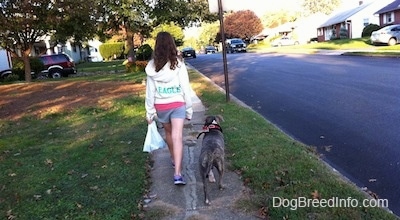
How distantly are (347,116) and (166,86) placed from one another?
4.57 m

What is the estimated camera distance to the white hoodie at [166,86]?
4.52 m

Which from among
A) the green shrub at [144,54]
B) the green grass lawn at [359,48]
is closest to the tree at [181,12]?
the green shrub at [144,54]

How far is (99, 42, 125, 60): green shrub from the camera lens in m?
58.3

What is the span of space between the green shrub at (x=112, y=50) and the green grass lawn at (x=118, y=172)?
51194 mm

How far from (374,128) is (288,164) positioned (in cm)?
259

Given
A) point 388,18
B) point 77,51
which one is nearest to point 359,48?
point 388,18

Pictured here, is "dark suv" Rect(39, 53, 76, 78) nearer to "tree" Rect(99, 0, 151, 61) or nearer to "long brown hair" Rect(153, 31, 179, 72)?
"tree" Rect(99, 0, 151, 61)

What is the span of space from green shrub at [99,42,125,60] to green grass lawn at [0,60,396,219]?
5119 cm

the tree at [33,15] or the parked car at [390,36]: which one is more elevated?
the tree at [33,15]

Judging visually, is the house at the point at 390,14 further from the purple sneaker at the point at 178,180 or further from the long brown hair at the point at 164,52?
the purple sneaker at the point at 178,180

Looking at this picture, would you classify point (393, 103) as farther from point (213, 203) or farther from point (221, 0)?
point (213, 203)

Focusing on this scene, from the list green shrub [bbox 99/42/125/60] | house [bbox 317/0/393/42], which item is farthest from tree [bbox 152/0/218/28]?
green shrub [bbox 99/42/125/60]

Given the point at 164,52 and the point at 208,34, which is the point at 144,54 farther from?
the point at 208,34

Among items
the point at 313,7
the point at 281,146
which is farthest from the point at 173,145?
the point at 313,7
